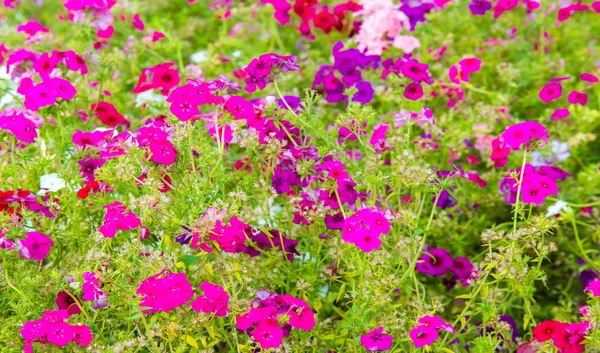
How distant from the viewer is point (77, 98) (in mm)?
3039

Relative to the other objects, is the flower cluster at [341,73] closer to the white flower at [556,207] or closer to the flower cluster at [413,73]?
the flower cluster at [413,73]

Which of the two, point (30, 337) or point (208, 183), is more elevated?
point (208, 183)

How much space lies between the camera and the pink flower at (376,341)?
6.89ft

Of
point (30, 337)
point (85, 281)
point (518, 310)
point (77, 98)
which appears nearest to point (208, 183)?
point (85, 281)

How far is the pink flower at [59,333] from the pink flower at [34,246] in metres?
0.25

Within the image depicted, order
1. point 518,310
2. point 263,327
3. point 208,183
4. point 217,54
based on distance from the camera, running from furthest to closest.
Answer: point 217,54 < point 518,310 < point 208,183 < point 263,327

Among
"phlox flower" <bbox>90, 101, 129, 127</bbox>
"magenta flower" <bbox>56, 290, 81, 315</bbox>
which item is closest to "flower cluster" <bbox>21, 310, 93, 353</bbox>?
"magenta flower" <bbox>56, 290, 81, 315</bbox>

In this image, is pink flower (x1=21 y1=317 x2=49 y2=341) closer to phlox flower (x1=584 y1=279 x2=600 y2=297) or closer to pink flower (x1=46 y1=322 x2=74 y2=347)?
pink flower (x1=46 y1=322 x2=74 y2=347)

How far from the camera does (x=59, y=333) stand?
6.53ft

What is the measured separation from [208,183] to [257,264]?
15.7 inches

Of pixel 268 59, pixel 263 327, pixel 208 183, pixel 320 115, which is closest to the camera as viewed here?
pixel 263 327

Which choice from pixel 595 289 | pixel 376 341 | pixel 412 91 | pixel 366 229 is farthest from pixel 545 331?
pixel 412 91

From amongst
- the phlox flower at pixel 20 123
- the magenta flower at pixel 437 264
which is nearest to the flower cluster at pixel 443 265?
the magenta flower at pixel 437 264

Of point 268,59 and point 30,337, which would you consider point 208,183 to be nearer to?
point 268,59
